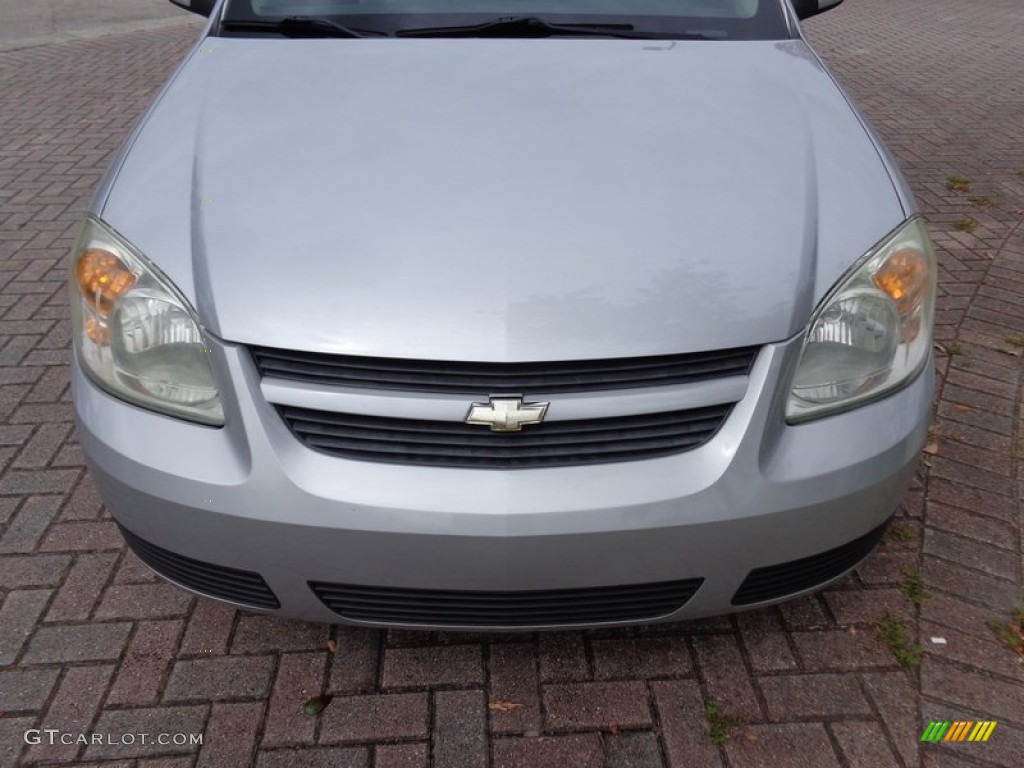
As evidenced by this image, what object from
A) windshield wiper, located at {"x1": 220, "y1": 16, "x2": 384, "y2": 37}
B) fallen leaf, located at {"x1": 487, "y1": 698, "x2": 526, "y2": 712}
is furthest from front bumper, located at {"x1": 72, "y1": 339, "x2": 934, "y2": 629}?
windshield wiper, located at {"x1": 220, "y1": 16, "x2": 384, "y2": 37}

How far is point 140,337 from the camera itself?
1788mm

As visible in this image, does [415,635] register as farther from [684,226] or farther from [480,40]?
[480,40]

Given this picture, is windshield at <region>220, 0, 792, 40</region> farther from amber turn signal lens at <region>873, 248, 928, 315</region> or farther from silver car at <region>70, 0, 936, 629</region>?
amber turn signal lens at <region>873, 248, 928, 315</region>

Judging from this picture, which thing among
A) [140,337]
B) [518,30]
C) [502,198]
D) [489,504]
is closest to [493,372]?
[489,504]

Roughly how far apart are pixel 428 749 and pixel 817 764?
2.71 ft

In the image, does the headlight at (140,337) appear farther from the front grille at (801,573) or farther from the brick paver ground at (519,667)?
the front grille at (801,573)

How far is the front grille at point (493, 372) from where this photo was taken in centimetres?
164

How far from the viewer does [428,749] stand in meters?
1.93

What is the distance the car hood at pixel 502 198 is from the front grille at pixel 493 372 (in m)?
0.03

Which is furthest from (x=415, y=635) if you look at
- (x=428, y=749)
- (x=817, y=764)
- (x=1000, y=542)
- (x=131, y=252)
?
(x=1000, y=542)

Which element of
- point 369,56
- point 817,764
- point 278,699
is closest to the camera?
point 817,764

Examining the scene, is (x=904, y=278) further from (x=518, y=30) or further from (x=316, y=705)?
(x=316, y=705)

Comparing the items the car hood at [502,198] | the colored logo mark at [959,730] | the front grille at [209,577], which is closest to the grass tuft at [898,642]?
the colored logo mark at [959,730]

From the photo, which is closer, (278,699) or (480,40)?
(278,699)
